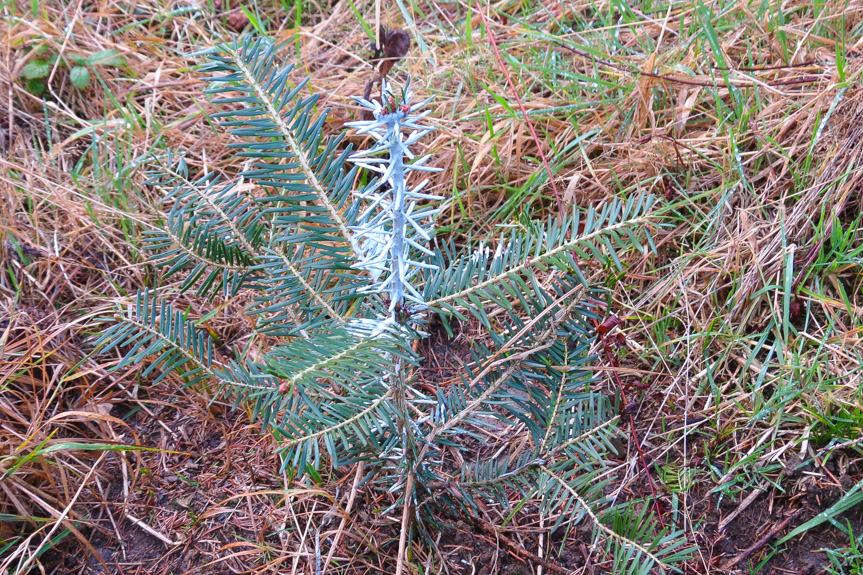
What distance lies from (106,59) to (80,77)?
15 cm

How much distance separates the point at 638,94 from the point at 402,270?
149 centimetres

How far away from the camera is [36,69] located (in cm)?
272

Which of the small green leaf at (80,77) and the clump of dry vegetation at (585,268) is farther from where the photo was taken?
the small green leaf at (80,77)

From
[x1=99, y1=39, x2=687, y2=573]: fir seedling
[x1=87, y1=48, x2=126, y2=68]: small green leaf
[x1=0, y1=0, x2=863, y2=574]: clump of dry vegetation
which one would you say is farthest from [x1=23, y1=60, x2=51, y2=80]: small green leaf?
[x1=99, y1=39, x2=687, y2=573]: fir seedling

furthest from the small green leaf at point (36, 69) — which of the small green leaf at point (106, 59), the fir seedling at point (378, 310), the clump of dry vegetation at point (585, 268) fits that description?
the fir seedling at point (378, 310)

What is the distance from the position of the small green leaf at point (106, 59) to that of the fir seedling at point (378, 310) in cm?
171

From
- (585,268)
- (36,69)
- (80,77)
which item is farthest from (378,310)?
(36,69)

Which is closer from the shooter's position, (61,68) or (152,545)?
(152,545)

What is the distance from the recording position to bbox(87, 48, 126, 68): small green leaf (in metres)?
2.80

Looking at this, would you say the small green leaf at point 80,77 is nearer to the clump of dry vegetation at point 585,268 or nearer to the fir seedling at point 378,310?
the clump of dry vegetation at point 585,268

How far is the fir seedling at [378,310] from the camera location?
1.07m

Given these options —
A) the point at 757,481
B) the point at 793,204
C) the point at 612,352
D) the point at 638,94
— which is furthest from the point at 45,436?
the point at 793,204

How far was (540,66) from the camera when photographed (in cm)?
240

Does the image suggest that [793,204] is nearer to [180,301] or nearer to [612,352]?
[612,352]
